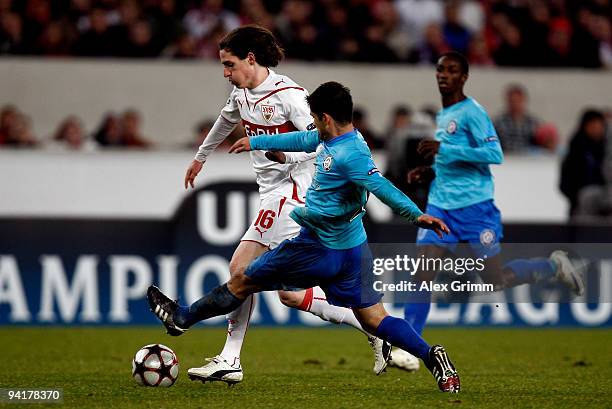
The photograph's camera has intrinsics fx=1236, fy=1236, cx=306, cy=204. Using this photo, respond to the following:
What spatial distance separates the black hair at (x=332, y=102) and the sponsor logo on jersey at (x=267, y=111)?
923 millimetres

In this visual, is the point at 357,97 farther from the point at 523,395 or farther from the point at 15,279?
the point at 523,395

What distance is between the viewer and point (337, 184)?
7.62 m

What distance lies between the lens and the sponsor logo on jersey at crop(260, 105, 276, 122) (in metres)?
8.48

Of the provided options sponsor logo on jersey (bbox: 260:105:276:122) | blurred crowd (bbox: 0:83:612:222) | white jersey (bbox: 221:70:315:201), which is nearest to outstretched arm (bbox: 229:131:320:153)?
white jersey (bbox: 221:70:315:201)

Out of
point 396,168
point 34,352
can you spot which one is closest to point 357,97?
point 396,168

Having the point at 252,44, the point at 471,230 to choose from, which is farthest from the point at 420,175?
the point at 252,44

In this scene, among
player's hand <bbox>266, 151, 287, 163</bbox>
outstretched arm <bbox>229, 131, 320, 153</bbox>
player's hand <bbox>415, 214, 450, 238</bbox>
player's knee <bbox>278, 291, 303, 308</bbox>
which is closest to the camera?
player's hand <bbox>415, 214, 450, 238</bbox>

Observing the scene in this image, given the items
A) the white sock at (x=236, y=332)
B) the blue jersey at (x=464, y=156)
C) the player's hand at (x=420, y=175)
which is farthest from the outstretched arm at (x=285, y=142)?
the blue jersey at (x=464, y=156)

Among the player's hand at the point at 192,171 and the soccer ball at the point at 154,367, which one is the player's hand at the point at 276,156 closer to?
the player's hand at the point at 192,171

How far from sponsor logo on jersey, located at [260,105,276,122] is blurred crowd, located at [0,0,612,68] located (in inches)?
310

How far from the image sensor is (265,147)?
7.86 meters

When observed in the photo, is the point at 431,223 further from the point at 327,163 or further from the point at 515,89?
the point at 515,89

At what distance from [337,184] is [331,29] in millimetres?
9733

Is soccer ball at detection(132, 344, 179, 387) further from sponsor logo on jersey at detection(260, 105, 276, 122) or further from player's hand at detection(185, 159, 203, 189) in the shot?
sponsor logo on jersey at detection(260, 105, 276, 122)
